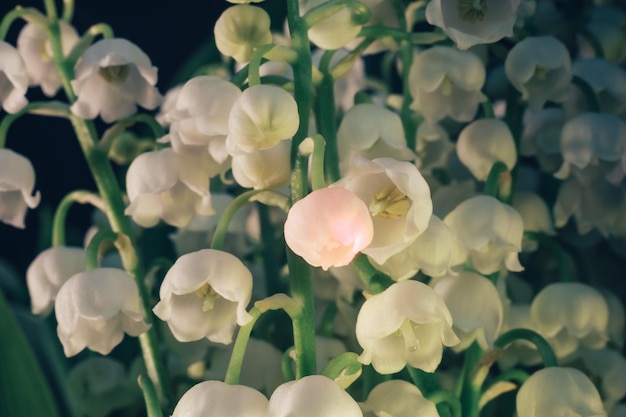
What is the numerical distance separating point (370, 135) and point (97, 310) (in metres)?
→ 0.17

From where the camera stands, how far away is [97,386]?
64 cm

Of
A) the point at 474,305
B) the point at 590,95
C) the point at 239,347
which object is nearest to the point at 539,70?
the point at 590,95

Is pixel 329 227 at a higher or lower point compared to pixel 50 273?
higher

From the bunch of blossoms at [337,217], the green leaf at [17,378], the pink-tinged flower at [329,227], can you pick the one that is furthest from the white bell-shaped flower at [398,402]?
the green leaf at [17,378]

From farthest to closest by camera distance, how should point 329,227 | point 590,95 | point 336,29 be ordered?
1. point 590,95
2. point 336,29
3. point 329,227

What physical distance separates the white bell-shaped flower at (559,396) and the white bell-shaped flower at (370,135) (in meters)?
0.14

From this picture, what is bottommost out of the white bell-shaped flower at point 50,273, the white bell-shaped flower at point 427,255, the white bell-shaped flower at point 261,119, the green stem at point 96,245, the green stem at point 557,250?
the green stem at point 557,250

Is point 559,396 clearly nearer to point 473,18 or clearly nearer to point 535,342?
point 535,342

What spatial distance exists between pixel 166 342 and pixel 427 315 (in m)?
0.27

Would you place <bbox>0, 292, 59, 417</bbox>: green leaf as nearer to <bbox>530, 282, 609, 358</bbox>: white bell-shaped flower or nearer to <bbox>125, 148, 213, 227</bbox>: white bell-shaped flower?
<bbox>125, 148, 213, 227</bbox>: white bell-shaped flower

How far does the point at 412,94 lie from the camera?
57 cm

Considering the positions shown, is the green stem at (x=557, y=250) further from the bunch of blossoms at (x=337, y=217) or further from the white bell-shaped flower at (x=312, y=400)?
the white bell-shaped flower at (x=312, y=400)

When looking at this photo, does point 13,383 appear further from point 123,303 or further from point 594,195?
point 594,195

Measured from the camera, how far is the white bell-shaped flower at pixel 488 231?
49cm
